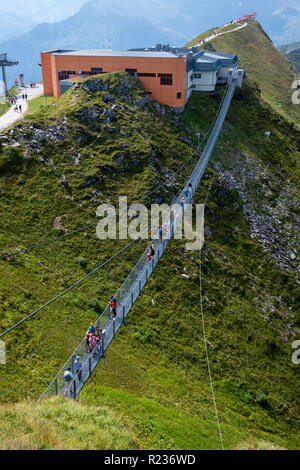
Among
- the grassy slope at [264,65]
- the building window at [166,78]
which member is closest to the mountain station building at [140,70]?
the building window at [166,78]

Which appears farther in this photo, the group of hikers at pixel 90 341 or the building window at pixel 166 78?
the building window at pixel 166 78

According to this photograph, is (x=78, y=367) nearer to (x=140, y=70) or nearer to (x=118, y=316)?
(x=118, y=316)

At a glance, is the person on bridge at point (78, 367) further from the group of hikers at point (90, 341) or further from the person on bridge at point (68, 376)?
the person on bridge at point (68, 376)

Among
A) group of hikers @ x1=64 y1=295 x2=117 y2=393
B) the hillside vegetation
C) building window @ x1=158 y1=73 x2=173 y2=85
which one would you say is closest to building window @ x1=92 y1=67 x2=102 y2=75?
the hillside vegetation

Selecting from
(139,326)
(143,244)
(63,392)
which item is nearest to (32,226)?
(143,244)

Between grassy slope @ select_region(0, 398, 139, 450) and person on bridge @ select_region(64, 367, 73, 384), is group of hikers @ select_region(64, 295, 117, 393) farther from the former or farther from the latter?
grassy slope @ select_region(0, 398, 139, 450)

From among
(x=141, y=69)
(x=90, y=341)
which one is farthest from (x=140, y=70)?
(x=90, y=341)

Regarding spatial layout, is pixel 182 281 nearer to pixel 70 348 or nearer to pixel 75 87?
pixel 70 348
